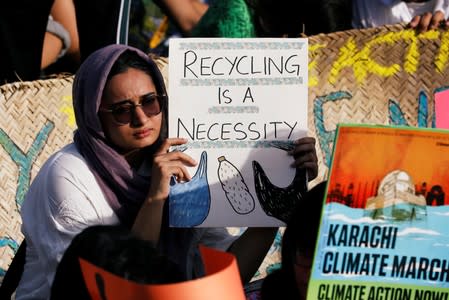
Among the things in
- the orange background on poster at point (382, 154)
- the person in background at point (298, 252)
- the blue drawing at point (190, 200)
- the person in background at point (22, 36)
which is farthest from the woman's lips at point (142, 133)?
the person in background at point (22, 36)

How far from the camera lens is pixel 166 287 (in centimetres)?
226

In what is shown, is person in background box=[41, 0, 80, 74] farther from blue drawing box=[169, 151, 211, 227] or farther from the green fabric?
blue drawing box=[169, 151, 211, 227]

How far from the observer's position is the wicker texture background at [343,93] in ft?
15.4

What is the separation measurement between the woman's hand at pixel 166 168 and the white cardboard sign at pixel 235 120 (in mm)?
24

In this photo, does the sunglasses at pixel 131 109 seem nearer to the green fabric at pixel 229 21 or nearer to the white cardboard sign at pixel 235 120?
the white cardboard sign at pixel 235 120

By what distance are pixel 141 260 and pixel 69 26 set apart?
360 cm

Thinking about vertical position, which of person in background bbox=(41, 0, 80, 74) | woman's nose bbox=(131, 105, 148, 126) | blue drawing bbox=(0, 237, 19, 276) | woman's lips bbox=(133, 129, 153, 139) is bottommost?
blue drawing bbox=(0, 237, 19, 276)

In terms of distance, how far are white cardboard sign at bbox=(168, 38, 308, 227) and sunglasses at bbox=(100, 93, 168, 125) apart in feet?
0.18

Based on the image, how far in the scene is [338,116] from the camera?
5.04 m

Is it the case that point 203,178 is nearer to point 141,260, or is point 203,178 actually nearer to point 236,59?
point 236,59

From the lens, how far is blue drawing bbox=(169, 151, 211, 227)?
11.0 feet

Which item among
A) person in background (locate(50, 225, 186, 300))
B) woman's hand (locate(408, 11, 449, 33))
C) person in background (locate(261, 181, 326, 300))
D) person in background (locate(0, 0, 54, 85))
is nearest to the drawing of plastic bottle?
person in background (locate(261, 181, 326, 300))

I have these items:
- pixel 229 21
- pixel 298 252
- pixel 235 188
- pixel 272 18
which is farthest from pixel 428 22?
pixel 298 252

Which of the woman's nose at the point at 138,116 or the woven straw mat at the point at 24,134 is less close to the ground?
the woman's nose at the point at 138,116
